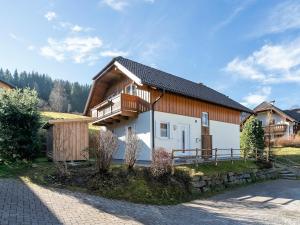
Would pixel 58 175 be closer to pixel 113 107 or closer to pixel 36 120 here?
pixel 36 120

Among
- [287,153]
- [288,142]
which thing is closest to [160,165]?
[287,153]

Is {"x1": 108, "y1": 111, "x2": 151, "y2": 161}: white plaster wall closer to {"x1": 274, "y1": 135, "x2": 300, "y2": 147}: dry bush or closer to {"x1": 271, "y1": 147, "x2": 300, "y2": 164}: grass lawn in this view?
{"x1": 271, "y1": 147, "x2": 300, "y2": 164}: grass lawn

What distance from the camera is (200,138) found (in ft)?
76.4

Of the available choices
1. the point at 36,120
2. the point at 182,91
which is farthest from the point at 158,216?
the point at 182,91

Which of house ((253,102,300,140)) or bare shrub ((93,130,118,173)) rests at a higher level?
house ((253,102,300,140))

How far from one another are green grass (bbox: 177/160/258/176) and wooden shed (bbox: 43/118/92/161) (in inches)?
247

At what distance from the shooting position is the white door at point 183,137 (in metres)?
21.5

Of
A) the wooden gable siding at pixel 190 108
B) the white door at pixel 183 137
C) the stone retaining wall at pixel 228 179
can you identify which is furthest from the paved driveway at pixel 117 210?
the wooden gable siding at pixel 190 108

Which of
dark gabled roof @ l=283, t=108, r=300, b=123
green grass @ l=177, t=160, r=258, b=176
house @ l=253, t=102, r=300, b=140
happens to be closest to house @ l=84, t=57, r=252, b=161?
green grass @ l=177, t=160, r=258, b=176

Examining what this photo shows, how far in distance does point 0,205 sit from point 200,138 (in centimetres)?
1608

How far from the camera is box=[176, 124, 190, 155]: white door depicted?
70.7 ft

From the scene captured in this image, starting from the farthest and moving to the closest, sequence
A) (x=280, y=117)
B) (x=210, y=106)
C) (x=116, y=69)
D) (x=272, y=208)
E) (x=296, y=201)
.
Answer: (x=280, y=117)
(x=210, y=106)
(x=116, y=69)
(x=296, y=201)
(x=272, y=208)

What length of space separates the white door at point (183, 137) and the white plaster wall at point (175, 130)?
0.06 m

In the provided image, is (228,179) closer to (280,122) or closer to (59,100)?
(280,122)
